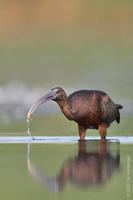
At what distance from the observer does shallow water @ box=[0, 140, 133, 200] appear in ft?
16.6

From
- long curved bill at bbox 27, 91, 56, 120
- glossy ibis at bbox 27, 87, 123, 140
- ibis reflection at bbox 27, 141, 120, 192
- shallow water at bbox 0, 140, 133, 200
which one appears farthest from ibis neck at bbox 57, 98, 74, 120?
ibis reflection at bbox 27, 141, 120, 192

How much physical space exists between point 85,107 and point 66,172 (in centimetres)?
394

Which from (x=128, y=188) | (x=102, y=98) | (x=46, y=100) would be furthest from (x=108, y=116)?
(x=128, y=188)

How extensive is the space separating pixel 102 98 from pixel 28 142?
4.84ft

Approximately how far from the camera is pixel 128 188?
211 inches

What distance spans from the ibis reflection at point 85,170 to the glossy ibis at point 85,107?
4.66ft

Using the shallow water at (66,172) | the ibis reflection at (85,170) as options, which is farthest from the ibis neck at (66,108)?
the ibis reflection at (85,170)

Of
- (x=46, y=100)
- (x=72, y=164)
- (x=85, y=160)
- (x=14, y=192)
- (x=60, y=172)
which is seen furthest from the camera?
(x=46, y=100)

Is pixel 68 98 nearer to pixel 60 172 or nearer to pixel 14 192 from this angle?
pixel 60 172

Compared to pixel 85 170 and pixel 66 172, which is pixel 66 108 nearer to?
pixel 85 170

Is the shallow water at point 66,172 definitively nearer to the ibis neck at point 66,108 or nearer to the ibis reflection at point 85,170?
the ibis reflection at point 85,170

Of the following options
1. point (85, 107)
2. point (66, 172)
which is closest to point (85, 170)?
point (66, 172)

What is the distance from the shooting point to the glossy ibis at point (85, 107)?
10.1 m

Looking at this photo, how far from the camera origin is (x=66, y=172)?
627cm
